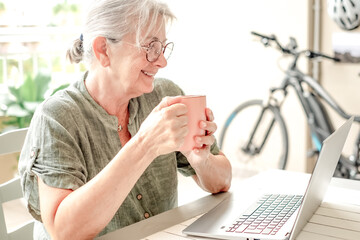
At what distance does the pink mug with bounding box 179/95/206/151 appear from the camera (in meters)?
1.14

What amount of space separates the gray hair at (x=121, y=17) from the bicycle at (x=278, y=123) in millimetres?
1934

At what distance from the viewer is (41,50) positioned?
13.7ft

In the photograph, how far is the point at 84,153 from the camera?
1.35 meters

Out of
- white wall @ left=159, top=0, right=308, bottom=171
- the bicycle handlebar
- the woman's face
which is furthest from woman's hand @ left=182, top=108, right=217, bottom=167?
white wall @ left=159, top=0, right=308, bottom=171

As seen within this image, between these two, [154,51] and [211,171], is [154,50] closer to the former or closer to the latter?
[154,51]

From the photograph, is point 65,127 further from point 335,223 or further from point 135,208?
point 335,223

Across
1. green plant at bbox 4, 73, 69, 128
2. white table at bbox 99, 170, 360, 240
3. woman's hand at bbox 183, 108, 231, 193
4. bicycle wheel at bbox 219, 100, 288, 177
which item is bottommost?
bicycle wheel at bbox 219, 100, 288, 177

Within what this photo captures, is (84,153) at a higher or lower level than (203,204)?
higher

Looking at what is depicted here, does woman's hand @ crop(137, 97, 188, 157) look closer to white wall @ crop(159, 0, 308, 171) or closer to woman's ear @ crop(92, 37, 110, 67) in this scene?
woman's ear @ crop(92, 37, 110, 67)

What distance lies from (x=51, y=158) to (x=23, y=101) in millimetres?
2508

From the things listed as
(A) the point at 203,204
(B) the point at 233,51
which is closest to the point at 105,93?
(A) the point at 203,204

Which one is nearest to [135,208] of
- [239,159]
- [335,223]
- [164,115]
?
[164,115]

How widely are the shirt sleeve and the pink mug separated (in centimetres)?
27

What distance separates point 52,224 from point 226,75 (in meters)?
2.98
